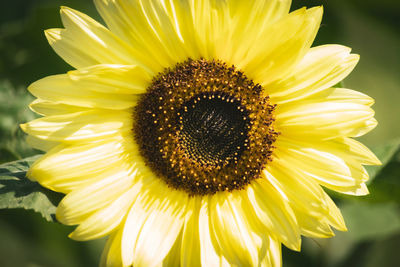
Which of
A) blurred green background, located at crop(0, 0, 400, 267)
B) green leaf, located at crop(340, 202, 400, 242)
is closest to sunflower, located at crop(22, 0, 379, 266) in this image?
blurred green background, located at crop(0, 0, 400, 267)

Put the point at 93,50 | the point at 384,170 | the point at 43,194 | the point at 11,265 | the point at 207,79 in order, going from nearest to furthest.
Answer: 1. the point at 93,50
2. the point at 43,194
3. the point at 207,79
4. the point at 384,170
5. the point at 11,265

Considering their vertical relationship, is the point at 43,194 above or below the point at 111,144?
below

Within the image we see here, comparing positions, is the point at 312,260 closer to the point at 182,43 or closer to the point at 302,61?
the point at 302,61

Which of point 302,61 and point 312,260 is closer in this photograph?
point 302,61

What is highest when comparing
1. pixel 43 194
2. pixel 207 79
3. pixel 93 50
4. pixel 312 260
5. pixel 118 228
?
pixel 93 50

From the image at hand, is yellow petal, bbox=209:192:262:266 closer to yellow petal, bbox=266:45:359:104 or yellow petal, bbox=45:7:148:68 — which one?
yellow petal, bbox=266:45:359:104

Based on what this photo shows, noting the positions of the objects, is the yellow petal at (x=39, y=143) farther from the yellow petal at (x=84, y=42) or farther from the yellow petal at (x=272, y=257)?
the yellow petal at (x=272, y=257)

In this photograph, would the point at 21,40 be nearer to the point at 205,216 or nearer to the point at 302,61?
the point at 205,216

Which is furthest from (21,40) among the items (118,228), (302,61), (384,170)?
(384,170)

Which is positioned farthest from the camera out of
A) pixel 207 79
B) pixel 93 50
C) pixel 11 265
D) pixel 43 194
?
pixel 11 265
